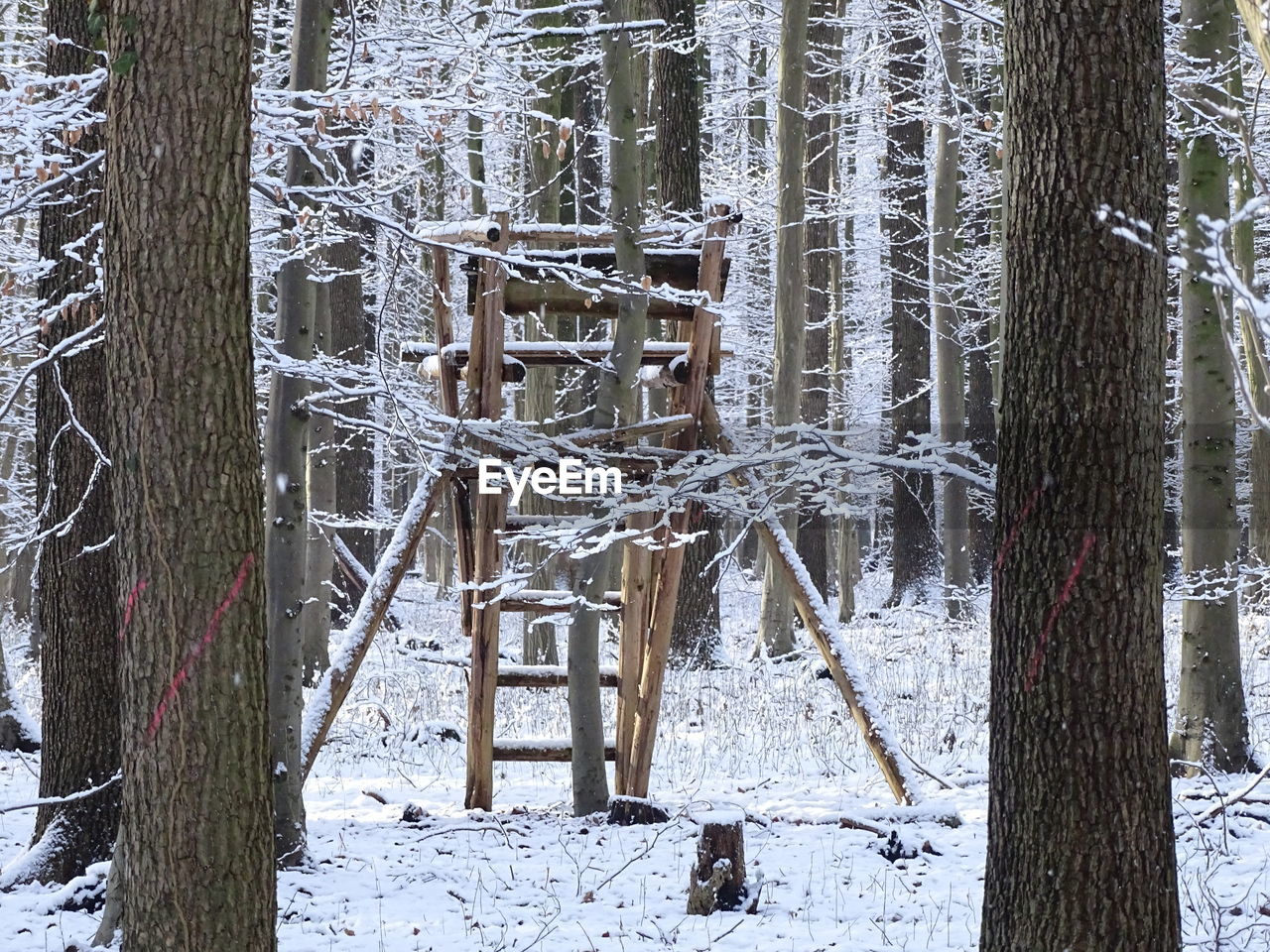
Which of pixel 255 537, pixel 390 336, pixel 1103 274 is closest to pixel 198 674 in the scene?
pixel 255 537

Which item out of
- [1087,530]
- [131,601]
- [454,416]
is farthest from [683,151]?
[131,601]

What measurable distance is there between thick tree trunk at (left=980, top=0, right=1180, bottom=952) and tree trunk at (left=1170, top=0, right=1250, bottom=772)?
3.65m

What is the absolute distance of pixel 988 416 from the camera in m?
18.4

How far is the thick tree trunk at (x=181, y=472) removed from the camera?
11.7 feet

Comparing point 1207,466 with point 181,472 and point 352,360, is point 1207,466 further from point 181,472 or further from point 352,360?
point 352,360

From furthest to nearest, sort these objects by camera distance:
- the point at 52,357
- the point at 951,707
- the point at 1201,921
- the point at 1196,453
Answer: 1. the point at 951,707
2. the point at 1196,453
3. the point at 52,357
4. the point at 1201,921

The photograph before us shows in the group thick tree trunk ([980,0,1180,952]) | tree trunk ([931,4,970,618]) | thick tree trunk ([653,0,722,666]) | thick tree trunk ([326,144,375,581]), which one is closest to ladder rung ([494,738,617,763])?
thick tree trunk ([653,0,722,666])

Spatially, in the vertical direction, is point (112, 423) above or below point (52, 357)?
below

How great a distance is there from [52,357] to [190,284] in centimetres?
174

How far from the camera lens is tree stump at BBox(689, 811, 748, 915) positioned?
5.29 m

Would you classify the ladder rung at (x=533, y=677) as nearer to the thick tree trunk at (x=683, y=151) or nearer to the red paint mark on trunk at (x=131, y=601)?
the thick tree trunk at (x=683, y=151)

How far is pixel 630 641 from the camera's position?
715 centimetres

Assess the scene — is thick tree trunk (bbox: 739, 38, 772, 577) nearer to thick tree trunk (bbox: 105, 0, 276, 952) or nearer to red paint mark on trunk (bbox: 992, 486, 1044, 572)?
red paint mark on trunk (bbox: 992, 486, 1044, 572)

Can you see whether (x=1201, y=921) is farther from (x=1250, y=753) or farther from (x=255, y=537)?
(x=255, y=537)
